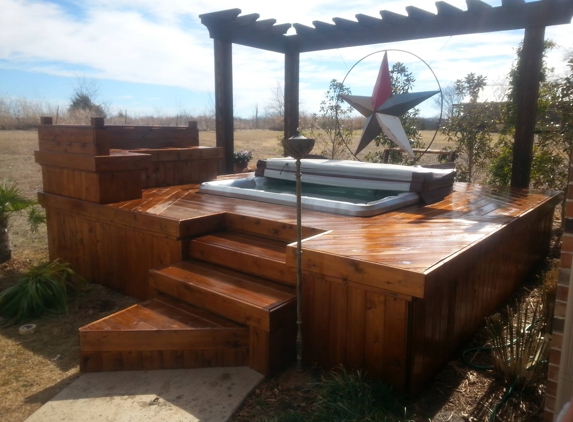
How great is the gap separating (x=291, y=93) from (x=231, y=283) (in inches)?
184

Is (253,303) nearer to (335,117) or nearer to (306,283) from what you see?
(306,283)

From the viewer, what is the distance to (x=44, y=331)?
3.29 meters

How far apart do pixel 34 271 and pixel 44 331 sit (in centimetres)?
70

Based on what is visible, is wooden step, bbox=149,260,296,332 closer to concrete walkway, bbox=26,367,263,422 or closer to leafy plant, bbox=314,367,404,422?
concrete walkway, bbox=26,367,263,422

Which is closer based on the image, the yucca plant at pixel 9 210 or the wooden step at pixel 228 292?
the wooden step at pixel 228 292

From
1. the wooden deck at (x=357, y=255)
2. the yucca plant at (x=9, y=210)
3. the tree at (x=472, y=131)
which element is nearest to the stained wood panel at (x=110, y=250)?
the wooden deck at (x=357, y=255)

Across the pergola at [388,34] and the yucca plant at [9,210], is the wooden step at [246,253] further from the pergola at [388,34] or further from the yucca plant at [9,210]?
the pergola at [388,34]

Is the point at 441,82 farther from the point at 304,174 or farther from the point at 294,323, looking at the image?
the point at 294,323

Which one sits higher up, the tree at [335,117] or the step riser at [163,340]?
the tree at [335,117]

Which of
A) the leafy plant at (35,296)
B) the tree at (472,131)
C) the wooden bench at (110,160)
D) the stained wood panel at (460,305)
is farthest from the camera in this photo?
the tree at (472,131)

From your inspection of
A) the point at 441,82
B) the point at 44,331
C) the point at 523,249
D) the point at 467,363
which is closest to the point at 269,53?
the point at 441,82

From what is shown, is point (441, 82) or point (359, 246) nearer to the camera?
point (359, 246)

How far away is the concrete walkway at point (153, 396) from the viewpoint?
221 cm

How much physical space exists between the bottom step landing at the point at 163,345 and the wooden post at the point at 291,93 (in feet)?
15.2
